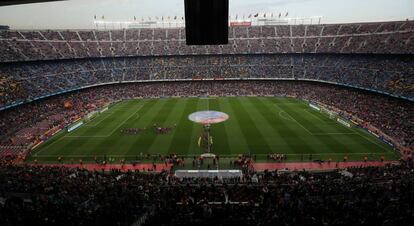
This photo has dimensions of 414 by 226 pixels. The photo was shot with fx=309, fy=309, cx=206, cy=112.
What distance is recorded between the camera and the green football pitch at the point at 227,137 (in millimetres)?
36188

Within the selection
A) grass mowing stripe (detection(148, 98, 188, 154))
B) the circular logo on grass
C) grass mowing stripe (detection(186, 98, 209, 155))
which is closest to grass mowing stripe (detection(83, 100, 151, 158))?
grass mowing stripe (detection(148, 98, 188, 154))

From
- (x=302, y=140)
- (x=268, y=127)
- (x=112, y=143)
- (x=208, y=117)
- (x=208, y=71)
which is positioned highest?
(x=208, y=71)

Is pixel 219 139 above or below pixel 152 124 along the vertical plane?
below

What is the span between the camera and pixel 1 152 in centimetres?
3753

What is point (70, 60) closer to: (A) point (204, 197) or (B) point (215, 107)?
(B) point (215, 107)

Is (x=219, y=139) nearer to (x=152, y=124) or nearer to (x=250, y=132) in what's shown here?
(x=250, y=132)

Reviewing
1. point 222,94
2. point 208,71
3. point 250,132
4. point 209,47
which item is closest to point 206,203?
point 250,132

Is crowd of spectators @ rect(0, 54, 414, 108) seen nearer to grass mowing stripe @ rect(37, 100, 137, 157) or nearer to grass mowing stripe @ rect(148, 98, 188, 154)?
grass mowing stripe @ rect(37, 100, 137, 157)

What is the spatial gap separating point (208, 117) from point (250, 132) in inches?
414

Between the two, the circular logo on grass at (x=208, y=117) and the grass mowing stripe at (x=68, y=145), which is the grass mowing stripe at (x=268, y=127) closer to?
the circular logo on grass at (x=208, y=117)

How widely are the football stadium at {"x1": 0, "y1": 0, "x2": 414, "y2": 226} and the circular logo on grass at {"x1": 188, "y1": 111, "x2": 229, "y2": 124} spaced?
0.33 metres

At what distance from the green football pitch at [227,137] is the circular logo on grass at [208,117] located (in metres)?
1.22

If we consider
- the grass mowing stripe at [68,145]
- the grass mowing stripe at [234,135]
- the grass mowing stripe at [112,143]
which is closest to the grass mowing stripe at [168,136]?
the grass mowing stripe at [112,143]

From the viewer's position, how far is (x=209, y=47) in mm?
84938
